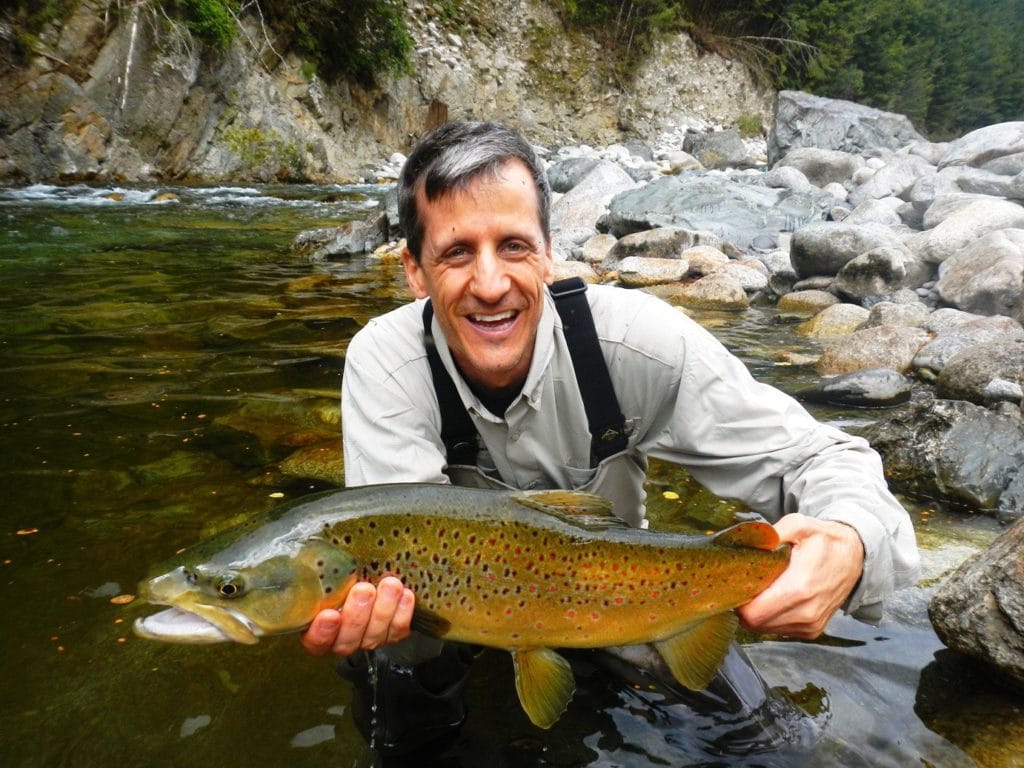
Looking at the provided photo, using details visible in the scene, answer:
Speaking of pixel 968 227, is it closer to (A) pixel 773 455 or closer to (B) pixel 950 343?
(B) pixel 950 343

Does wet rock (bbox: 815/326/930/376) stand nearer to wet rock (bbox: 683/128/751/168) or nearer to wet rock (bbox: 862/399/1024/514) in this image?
wet rock (bbox: 862/399/1024/514)

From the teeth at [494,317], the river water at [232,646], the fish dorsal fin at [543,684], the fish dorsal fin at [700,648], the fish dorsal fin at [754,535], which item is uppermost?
the teeth at [494,317]

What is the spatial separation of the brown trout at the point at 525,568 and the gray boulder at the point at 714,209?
1066cm

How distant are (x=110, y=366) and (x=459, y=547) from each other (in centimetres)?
483

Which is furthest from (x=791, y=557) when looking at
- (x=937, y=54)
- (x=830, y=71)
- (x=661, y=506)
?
(x=937, y=54)

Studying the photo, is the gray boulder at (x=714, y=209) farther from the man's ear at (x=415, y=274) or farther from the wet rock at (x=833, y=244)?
the man's ear at (x=415, y=274)

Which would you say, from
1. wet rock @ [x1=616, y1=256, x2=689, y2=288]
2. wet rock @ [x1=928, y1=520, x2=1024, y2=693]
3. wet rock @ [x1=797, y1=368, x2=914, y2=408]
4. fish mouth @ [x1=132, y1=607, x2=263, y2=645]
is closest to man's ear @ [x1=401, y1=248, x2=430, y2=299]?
fish mouth @ [x1=132, y1=607, x2=263, y2=645]

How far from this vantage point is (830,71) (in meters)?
41.2

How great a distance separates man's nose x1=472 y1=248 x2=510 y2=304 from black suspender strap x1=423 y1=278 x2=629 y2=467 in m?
0.24

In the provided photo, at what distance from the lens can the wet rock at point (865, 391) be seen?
5.60m

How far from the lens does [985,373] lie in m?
5.16

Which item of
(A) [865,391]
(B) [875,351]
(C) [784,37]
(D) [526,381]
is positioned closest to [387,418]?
(D) [526,381]

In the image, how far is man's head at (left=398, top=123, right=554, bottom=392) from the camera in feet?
7.29

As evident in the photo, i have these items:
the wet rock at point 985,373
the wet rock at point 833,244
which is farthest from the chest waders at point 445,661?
the wet rock at point 833,244
